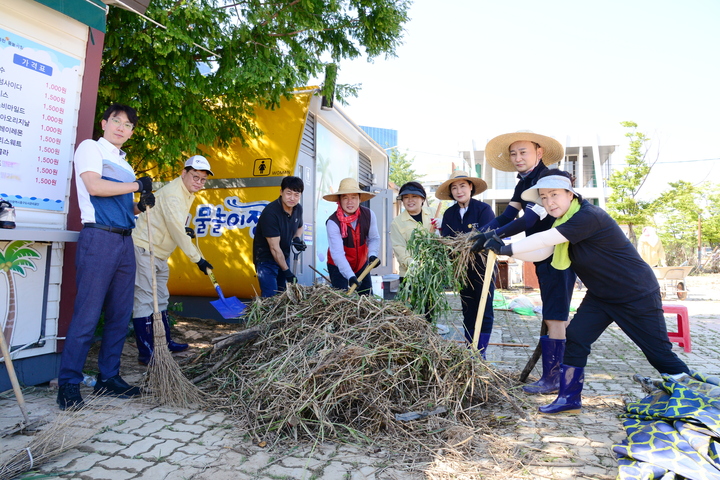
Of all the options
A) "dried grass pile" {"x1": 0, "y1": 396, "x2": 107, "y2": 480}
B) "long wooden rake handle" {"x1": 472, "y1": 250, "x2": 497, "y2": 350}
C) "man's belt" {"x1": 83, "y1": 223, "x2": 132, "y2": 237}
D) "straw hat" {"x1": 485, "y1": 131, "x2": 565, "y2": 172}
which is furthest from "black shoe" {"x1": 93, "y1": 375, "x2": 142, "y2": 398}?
"straw hat" {"x1": 485, "y1": 131, "x2": 565, "y2": 172}

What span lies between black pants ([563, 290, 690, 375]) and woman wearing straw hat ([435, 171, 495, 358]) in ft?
3.02

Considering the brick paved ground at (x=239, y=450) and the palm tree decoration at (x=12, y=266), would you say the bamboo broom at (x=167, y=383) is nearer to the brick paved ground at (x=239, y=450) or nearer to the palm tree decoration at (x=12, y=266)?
the brick paved ground at (x=239, y=450)

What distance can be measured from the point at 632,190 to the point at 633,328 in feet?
67.6

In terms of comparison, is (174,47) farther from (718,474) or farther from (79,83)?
(718,474)

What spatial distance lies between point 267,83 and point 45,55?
1908 mm

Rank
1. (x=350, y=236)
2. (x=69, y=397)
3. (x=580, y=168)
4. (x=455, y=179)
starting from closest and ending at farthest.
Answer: (x=69, y=397) → (x=455, y=179) → (x=350, y=236) → (x=580, y=168)

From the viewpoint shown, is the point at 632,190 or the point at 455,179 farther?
the point at 632,190

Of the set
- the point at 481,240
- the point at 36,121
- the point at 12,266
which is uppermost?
the point at 36,121

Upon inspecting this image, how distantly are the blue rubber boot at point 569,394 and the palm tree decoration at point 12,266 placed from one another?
12.6 feet

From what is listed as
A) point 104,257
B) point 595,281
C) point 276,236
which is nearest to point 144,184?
point 104,257

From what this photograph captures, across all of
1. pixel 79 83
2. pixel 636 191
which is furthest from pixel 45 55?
pixel 636 191

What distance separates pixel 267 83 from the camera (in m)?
4.75

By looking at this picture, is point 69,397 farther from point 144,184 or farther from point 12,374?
point 144,184

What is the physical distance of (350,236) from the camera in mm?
4516
